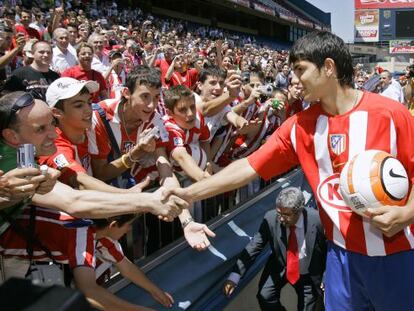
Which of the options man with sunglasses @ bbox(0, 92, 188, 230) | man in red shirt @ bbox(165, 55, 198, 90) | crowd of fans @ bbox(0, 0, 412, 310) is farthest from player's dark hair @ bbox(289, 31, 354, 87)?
man in red shirt @ bbox(165, 55, 198, 90)

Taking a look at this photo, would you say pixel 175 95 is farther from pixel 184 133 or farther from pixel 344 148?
pixel 344 148

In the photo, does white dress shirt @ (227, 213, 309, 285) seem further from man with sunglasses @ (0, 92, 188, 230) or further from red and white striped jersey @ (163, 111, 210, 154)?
man with sunglasses @ (0, 92, 188, 230)

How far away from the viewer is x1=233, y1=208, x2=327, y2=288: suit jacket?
12.7 feet

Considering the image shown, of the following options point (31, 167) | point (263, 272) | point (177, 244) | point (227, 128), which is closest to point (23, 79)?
point (227, 128)

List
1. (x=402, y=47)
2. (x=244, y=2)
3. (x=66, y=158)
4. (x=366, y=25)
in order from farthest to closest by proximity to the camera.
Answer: (x=366, y=25), (x=402, y=47), (x=244, y=2), (x=66, y=158)

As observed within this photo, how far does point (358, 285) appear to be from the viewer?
2.52m

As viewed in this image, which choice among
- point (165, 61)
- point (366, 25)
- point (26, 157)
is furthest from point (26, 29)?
point (366, 25)

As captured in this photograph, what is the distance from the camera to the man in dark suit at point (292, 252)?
3850 millimetres

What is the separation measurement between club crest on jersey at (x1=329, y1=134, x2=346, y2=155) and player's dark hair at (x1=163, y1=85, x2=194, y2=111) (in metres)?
1.78

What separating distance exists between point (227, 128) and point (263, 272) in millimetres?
1494

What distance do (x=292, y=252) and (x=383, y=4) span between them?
49.5 metres

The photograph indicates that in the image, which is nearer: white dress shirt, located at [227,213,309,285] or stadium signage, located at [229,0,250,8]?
white dress shirt, located at [227,213,309,285]

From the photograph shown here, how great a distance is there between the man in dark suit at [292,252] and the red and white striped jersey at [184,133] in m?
0.91

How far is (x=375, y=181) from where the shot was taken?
2201 millimetres
